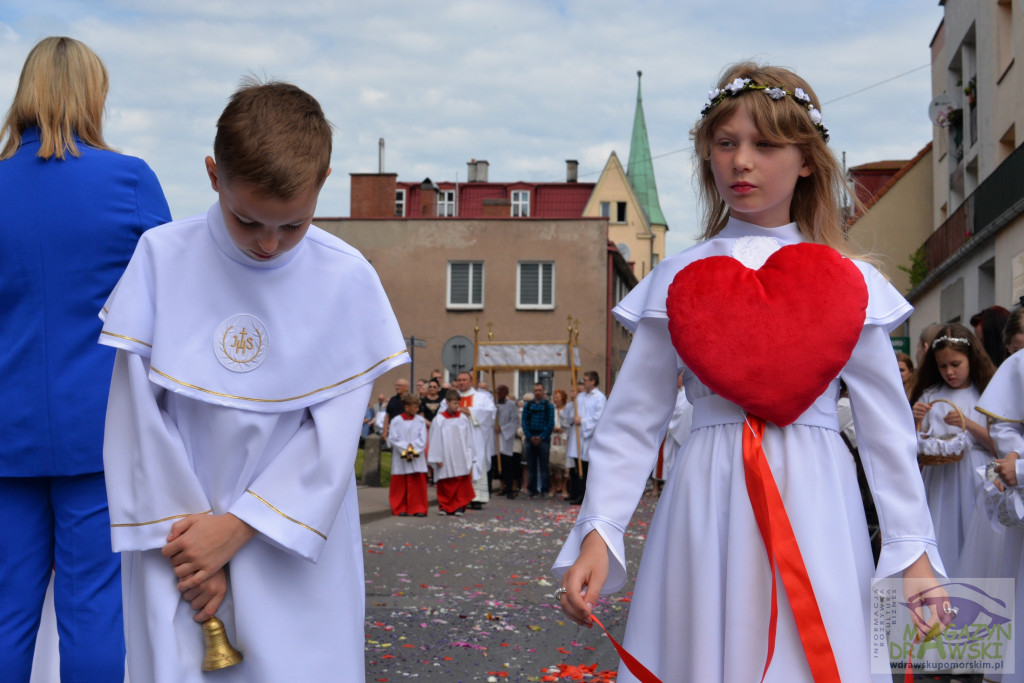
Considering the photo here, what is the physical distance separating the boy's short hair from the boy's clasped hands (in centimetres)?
75

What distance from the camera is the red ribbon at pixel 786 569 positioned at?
246 cm

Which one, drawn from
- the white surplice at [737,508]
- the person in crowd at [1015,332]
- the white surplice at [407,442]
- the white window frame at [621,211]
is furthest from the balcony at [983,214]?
the white window frame at [621,211]

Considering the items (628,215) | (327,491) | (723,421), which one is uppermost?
(628,215)

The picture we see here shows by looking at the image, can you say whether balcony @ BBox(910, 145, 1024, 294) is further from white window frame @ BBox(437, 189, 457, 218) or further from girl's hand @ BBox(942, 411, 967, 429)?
white window frame @ BBox(437, 189, 457, 218)

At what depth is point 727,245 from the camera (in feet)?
9.57

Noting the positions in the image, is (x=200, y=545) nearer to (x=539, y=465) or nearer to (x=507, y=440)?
(x=539, y=465)

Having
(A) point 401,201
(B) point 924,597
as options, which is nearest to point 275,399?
(B) point 924,597

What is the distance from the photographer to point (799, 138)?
2.88 meters

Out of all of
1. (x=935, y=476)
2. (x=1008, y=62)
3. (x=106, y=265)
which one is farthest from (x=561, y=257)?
(x=106, y=265)

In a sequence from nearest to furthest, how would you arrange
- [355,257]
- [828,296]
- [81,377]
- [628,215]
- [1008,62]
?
[828,296] < [355,257] < [81,377] < [1008,62] < [628,215]

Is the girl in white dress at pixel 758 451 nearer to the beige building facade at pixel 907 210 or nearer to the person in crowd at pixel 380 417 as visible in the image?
the person in crowd at pixel 380 417

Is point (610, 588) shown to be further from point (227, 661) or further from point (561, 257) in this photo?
point (561, 257)

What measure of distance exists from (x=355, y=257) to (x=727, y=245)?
96 centimetres

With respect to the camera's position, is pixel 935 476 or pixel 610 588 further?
pixel 935 476
